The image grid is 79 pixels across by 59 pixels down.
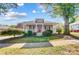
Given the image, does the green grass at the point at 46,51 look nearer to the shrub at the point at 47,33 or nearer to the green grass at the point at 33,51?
the green grass at the point at 33,51

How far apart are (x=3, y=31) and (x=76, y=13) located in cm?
60

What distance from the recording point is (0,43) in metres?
1.54

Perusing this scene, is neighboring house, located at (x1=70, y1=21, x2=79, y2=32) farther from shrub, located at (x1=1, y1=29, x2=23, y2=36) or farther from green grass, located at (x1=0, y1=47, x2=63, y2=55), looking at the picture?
shrub, located at (x1=1, y1=29, x2=23, y2=36)

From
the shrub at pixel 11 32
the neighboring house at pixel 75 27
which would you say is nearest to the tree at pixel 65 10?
the neighboring house at pixel 75 27

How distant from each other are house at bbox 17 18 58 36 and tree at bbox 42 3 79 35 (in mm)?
84

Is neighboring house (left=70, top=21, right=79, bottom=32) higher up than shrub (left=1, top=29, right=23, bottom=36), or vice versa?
neighboring house (left=70, top=21, right=79, bottom=32)

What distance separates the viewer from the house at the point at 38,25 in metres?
1.53

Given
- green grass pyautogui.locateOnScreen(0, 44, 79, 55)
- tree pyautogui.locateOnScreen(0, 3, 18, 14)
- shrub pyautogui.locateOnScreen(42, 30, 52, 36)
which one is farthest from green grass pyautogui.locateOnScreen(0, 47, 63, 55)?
tree pyautogui.locateOnScreen(0, 3, 18, 14)

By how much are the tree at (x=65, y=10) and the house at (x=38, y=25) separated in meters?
0.08

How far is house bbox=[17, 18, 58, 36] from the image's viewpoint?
1.53 meters

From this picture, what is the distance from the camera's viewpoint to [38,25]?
1.54 metres
